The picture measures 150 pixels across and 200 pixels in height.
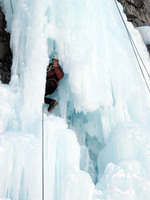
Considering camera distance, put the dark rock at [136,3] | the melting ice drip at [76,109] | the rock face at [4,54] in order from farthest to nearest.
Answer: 1. the dark rock at [136,3]
2. the rock face at [4,54]
3. the melting ice drip at [76,109]

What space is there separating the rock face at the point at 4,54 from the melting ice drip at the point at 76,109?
0.60ft

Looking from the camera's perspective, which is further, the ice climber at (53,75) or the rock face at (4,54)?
the rock face at (4,54)

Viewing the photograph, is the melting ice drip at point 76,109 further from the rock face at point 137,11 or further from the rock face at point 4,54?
the rock face at point 137,11

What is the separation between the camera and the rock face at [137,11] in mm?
8206

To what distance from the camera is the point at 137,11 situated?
8820 mm

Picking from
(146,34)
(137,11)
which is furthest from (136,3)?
(146,34)

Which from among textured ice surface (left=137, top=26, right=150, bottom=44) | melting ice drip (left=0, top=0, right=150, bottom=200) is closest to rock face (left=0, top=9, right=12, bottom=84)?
melting ice drip (left=0, top=0, right=150, bottom=200)

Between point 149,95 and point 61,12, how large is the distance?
2.28m

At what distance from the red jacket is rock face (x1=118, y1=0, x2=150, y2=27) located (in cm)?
458

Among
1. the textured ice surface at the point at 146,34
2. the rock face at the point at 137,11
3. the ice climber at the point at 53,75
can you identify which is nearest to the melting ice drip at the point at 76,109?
the ice climber at the point at 53,75

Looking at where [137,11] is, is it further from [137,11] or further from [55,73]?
[55,73]

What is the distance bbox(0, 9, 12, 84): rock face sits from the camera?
469 cm

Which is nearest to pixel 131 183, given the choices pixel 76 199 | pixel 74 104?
pixel 76 199

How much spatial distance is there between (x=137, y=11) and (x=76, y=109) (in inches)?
236
